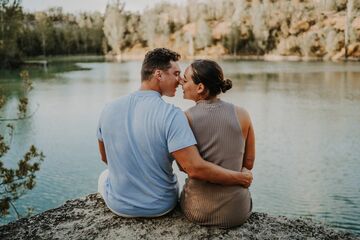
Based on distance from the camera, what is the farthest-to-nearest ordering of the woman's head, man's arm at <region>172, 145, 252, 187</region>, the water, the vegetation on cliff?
the vegetation on cliff < the water < the woman's head < man's arm at <region>172, 145, 252, 187</region>

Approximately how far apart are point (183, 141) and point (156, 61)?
0.50m

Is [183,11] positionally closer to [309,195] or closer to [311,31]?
[311,31]

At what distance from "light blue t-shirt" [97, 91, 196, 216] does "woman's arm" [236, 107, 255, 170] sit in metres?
0.34

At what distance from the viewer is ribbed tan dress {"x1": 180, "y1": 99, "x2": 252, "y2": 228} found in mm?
2477

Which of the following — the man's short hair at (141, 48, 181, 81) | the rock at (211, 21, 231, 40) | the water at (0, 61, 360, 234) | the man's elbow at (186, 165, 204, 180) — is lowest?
the water at (0, 61, 360, 234)

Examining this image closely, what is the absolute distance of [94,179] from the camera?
35.9ft

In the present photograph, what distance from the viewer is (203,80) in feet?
8.13

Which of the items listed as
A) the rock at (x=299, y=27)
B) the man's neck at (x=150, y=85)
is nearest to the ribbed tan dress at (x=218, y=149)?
the man's neck at (x=150, y=85)

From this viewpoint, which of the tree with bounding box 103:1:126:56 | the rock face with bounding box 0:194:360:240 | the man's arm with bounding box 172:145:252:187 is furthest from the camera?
the tree with bounding box 103:1:126:56

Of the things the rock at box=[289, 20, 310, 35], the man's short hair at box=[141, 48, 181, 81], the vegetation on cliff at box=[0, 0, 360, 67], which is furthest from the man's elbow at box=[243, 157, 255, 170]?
the rock at box=[289, 20, 310, 35]

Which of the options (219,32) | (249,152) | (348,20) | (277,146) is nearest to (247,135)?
(249,152)

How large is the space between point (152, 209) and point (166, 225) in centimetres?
13

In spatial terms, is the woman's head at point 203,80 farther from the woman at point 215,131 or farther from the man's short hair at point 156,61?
the man's short hair at point 156,61

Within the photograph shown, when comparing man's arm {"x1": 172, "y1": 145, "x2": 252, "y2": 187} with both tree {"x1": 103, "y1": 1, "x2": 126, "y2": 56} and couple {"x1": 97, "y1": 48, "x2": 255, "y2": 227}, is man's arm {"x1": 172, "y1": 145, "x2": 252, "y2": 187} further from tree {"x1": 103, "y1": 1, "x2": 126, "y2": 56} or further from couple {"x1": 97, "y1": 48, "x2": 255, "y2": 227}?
tree {"x1": 103, "y1": 1, "x2": 126, "y2": 56}
